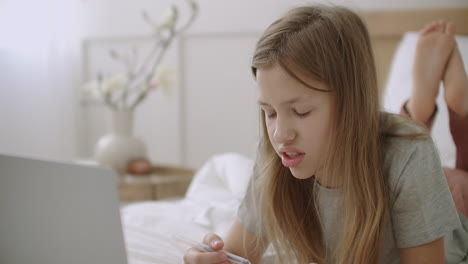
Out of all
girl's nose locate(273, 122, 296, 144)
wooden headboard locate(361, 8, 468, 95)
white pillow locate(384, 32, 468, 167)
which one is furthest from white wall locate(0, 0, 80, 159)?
girl's nose locate(273, 122, 296, 144)

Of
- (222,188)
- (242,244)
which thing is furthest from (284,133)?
(222,188)

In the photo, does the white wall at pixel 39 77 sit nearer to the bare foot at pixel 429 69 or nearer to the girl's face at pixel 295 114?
the bare foot at pixel 429 69

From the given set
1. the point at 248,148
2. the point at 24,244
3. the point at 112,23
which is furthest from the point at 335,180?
the point at 112,23

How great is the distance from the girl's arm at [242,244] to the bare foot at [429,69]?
22.5 inches

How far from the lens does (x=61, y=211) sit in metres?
0.77

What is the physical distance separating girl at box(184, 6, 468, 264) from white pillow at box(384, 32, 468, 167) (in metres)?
0.66

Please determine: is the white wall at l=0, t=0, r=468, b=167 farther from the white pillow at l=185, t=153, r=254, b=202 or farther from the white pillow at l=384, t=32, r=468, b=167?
the white pillow at l=185, t=153, r=254, b=202

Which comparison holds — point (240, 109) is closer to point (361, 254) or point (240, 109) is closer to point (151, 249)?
point (151, 249)

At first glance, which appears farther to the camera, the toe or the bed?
the toe

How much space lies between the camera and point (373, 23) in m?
2.15

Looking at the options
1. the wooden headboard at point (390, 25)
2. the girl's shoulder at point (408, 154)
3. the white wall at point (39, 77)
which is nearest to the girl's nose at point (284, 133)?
the girl's shoulder at point (408, 154)

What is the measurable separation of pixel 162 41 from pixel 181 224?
1352mm

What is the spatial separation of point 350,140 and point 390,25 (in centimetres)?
132

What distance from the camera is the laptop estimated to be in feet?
2.45
